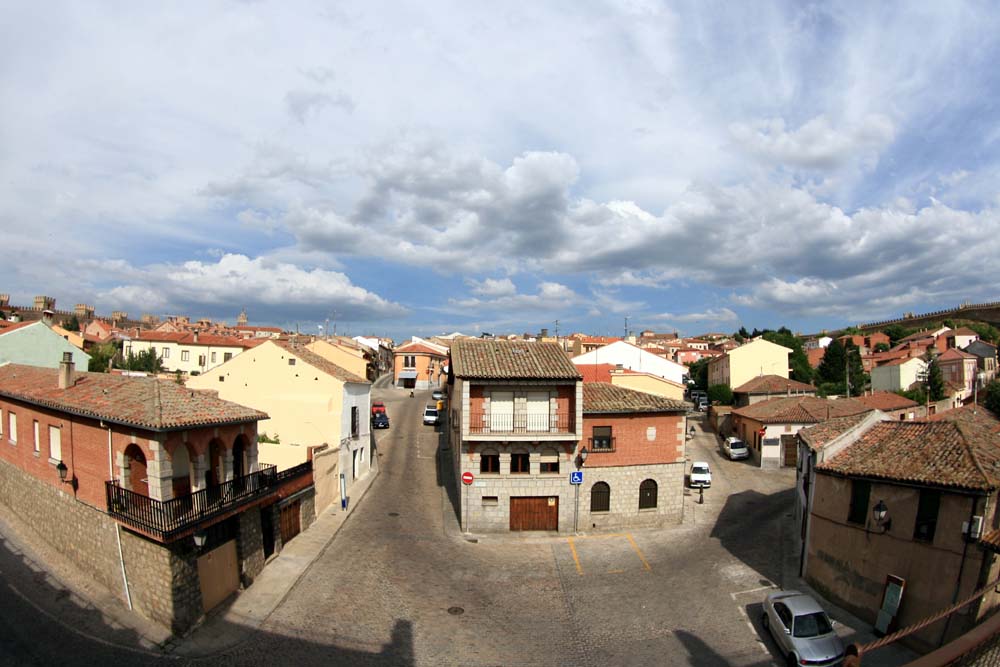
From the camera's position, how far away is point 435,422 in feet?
168

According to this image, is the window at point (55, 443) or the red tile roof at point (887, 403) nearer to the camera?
the window at point (55, 443)

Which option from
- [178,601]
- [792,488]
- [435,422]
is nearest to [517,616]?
[178,601]

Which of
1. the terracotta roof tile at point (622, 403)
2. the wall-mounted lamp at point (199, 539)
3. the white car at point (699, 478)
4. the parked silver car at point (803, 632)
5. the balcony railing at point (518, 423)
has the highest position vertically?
the terracotta roof tile at point (622, 403)

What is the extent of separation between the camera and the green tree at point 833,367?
234 feet

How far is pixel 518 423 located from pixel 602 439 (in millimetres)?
4192

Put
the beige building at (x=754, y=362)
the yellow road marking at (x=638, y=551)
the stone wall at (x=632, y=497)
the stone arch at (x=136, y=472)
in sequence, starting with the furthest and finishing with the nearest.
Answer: the beige building at (x=754, y=362), the stone wall at (x=632, y=497), the yellow road marking at (x=638, y=551), the stone arch at (x=136, y=472)

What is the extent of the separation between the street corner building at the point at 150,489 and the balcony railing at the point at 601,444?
13679 millimetres

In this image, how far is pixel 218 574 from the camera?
18594 mm

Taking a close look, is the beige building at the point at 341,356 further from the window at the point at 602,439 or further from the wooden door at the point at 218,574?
the wooden door at the point at 218,574

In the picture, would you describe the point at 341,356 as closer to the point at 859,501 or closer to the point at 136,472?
the point at 136,472

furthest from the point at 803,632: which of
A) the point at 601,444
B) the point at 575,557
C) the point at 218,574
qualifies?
the point at 218,574

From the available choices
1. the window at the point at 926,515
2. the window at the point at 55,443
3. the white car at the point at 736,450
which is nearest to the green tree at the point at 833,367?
the white car at the point at 736,450

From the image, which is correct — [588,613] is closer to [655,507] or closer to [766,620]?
[766,620]

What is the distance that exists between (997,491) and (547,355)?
17.8m
